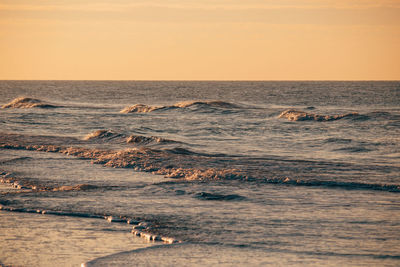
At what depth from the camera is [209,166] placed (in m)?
17.3

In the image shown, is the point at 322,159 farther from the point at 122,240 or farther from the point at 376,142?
the point at 122,240

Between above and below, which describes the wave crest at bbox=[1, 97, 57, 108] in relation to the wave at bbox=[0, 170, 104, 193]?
above

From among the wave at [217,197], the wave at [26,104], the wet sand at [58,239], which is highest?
the wave at [26,104]

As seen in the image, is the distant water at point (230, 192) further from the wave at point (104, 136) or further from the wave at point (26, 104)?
the wave at point (26, 104)

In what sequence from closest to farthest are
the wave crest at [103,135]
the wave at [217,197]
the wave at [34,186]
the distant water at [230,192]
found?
the distant water at [230,192] → the wave at [217,197] → the wave at [34,186] → the wave crest at [103,135]

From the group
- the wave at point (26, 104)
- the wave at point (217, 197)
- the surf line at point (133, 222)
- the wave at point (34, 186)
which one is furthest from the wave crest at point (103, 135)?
the wave at point (26, 104)

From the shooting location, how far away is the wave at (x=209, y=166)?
14.2 m

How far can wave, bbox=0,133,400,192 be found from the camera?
560 inches

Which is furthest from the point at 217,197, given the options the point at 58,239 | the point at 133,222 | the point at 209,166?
the point at 209,166

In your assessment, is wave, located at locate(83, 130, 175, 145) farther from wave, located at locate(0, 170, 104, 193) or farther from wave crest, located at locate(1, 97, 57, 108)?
wave crest, located at locate(1, 97, 57, 108)

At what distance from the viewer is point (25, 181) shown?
47.0 feet

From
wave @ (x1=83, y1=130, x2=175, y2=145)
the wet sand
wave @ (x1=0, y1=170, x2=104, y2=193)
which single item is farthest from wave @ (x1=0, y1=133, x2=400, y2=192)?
the wet sand

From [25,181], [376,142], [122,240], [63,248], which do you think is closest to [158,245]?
[122,240]

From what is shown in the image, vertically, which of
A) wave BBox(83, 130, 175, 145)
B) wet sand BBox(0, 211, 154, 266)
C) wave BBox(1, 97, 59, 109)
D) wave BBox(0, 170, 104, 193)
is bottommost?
wet sand BBox(0, 211, 154, 266)
